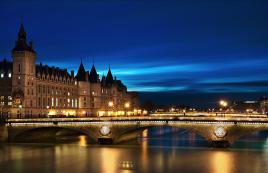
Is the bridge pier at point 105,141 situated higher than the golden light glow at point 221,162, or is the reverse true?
the bridge pier at point 105,141

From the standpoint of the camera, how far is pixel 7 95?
443ft

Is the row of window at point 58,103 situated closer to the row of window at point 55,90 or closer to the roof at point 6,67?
the row of window at point 55,90

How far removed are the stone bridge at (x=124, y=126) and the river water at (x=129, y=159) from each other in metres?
3.37

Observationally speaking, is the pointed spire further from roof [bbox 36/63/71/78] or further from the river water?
the river water

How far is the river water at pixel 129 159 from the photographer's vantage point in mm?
67375

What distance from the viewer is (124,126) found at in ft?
320

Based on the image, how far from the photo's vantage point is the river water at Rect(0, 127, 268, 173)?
67375mm

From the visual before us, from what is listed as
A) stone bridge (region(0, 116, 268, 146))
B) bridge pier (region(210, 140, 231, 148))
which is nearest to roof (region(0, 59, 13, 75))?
stone bridge (region(0, 116, 268, 146))

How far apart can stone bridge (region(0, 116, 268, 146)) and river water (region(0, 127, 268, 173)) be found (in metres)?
3.37

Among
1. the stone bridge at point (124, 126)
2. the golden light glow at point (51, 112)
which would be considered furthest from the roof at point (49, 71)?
the stone bridge at point (124, 126)

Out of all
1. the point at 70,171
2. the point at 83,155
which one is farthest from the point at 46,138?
the point at 70,171

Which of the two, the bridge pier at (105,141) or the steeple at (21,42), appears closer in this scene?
the bridge pier at (105,141)

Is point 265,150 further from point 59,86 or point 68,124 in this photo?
point 59,86

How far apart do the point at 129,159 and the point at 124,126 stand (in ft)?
70.6
